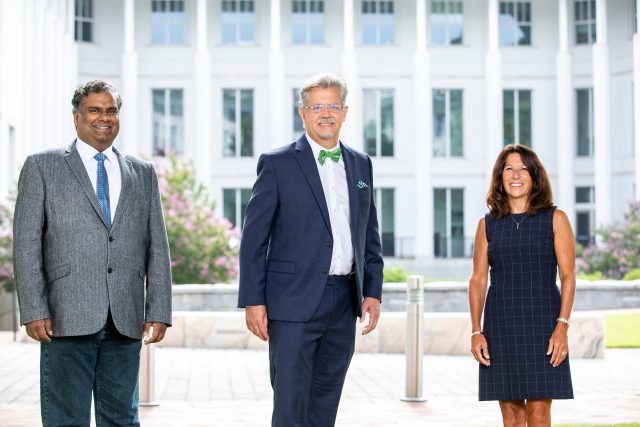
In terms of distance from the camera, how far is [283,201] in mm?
6645

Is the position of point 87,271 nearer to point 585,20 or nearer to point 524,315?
point 524,315

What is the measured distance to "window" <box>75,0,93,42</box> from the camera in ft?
142

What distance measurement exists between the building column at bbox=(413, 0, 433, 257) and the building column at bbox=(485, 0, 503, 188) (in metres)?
2.15

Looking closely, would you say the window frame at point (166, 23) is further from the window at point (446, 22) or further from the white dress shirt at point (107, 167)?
the white dress shirt at point (107, 167)

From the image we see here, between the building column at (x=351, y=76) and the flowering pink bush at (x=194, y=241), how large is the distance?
1650 centimetres

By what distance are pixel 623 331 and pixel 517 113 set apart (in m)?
23.7

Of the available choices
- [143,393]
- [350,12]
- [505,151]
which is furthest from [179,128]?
[505,151]

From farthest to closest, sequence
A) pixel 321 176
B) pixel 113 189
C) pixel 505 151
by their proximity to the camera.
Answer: pixel 505 151 → pixel 321 176 → pixel 113 189

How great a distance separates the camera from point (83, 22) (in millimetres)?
43344

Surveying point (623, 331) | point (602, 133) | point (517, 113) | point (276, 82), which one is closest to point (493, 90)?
point (517, 113)

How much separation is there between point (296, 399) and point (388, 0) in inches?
1543

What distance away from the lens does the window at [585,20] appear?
44125 millimetres

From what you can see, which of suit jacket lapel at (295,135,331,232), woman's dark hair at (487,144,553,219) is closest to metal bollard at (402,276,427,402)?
woman's dark hair at (487,144,553,219)

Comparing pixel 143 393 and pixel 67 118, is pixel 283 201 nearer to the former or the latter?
pixel 143 393
